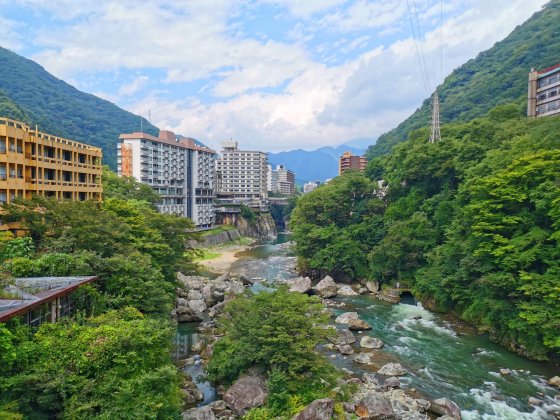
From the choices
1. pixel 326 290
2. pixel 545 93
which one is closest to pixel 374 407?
pixel 326 290

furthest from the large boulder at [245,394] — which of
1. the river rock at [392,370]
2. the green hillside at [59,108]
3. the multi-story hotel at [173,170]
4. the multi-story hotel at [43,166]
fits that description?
the green hillside at [59,108]

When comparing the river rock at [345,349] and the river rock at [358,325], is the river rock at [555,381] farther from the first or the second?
the river rock at [358,325]

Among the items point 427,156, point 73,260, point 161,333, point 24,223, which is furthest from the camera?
point 427,156

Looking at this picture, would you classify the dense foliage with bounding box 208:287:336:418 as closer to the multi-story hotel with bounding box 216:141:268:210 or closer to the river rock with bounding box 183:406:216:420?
the river rock with bounding box 183:406:216:420

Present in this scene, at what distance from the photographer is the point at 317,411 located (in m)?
14.6

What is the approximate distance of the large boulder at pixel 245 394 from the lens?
1611cm

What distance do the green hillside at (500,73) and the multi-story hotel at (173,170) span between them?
195 feet

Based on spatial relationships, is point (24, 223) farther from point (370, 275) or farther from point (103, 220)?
point (370, 275)

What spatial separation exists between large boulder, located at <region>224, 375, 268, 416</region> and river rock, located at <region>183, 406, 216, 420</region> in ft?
3.88

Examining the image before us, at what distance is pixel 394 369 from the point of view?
20.2 meters

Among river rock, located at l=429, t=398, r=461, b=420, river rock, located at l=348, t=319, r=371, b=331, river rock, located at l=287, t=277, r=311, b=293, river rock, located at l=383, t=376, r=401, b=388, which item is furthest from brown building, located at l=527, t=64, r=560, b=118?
river rock, located at l=429, t=398, r=461, b=420

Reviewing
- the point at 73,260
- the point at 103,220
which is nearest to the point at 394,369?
the point at 73,260

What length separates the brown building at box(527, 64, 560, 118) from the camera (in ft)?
165

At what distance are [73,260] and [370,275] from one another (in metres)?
30.0
